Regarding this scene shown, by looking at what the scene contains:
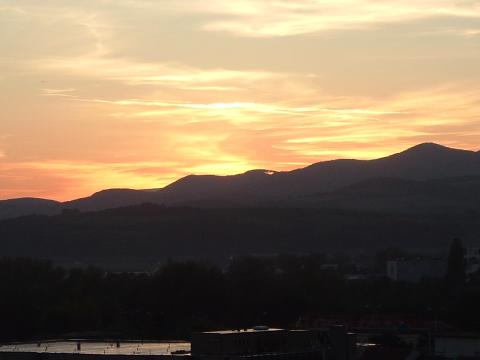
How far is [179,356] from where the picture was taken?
45625 mm

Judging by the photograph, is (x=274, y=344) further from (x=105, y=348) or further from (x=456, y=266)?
(x=456, y=266)

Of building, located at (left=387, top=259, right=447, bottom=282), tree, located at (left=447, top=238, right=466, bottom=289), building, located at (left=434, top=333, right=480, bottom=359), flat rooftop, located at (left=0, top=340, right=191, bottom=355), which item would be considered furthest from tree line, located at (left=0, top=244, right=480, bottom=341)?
building, located at (left=387, top=259, right=447, bottom=282)

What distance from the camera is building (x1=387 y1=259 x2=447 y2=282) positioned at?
16338 cm

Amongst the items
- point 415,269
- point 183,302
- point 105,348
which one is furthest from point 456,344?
point 415,269

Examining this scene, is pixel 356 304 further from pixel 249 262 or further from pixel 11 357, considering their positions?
pixel 11 357

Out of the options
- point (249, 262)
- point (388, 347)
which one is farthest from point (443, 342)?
point (249, 262)

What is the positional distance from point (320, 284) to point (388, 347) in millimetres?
55883

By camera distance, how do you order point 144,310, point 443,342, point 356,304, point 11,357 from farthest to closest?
point 356,304
point 144,310
point 443,342
point 11,357

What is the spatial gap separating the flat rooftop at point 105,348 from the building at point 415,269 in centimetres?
10669

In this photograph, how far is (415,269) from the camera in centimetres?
16738

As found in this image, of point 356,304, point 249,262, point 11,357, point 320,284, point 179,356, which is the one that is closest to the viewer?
point 179,356

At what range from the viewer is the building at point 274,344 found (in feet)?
150

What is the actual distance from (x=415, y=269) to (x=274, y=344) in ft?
396

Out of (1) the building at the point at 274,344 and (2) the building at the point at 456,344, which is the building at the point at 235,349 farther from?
(2) the building at the point at 456,344
